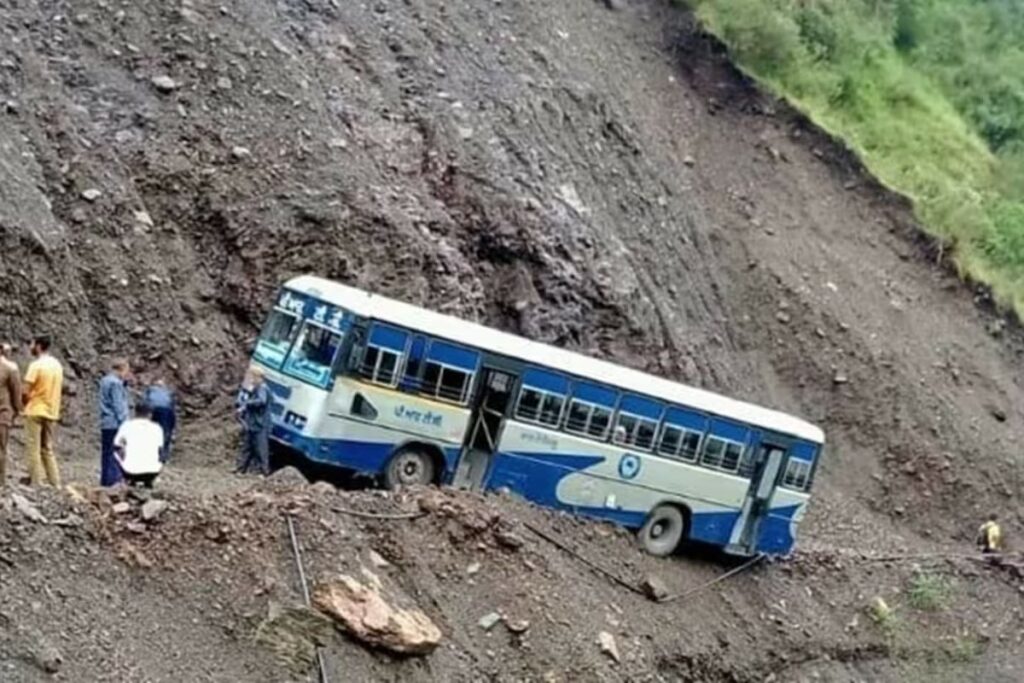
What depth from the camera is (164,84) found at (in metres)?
25.3

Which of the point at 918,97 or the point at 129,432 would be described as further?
the point at 918,97

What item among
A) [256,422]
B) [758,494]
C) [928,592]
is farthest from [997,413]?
→ [256,422]

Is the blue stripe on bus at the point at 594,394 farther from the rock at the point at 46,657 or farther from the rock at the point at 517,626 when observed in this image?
the rock at the point at 46,657

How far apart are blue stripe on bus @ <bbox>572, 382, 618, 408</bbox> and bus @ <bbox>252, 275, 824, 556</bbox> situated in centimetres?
2

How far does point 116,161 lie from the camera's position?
24328 mm

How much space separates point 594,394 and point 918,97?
2231 cm

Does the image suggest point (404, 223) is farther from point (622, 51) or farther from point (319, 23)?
point (622, 51)

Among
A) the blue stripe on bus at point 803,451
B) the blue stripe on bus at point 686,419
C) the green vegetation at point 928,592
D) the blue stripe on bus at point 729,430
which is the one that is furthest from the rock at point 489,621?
the green vegetation at point 928,592

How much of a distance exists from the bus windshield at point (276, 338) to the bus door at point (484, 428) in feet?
7.70

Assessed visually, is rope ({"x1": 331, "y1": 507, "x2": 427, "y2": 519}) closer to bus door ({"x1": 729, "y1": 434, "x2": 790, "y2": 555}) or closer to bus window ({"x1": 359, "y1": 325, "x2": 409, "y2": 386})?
bus window ({"x1": 359, "y1": 325, "x2": 409, "y2": 386})

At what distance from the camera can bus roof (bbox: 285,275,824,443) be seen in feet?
66.9

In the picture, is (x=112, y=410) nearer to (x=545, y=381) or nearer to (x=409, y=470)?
(x=409, y=470)

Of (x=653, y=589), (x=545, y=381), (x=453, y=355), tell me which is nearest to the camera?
(x=453, y=355)

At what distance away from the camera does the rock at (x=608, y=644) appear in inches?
772
